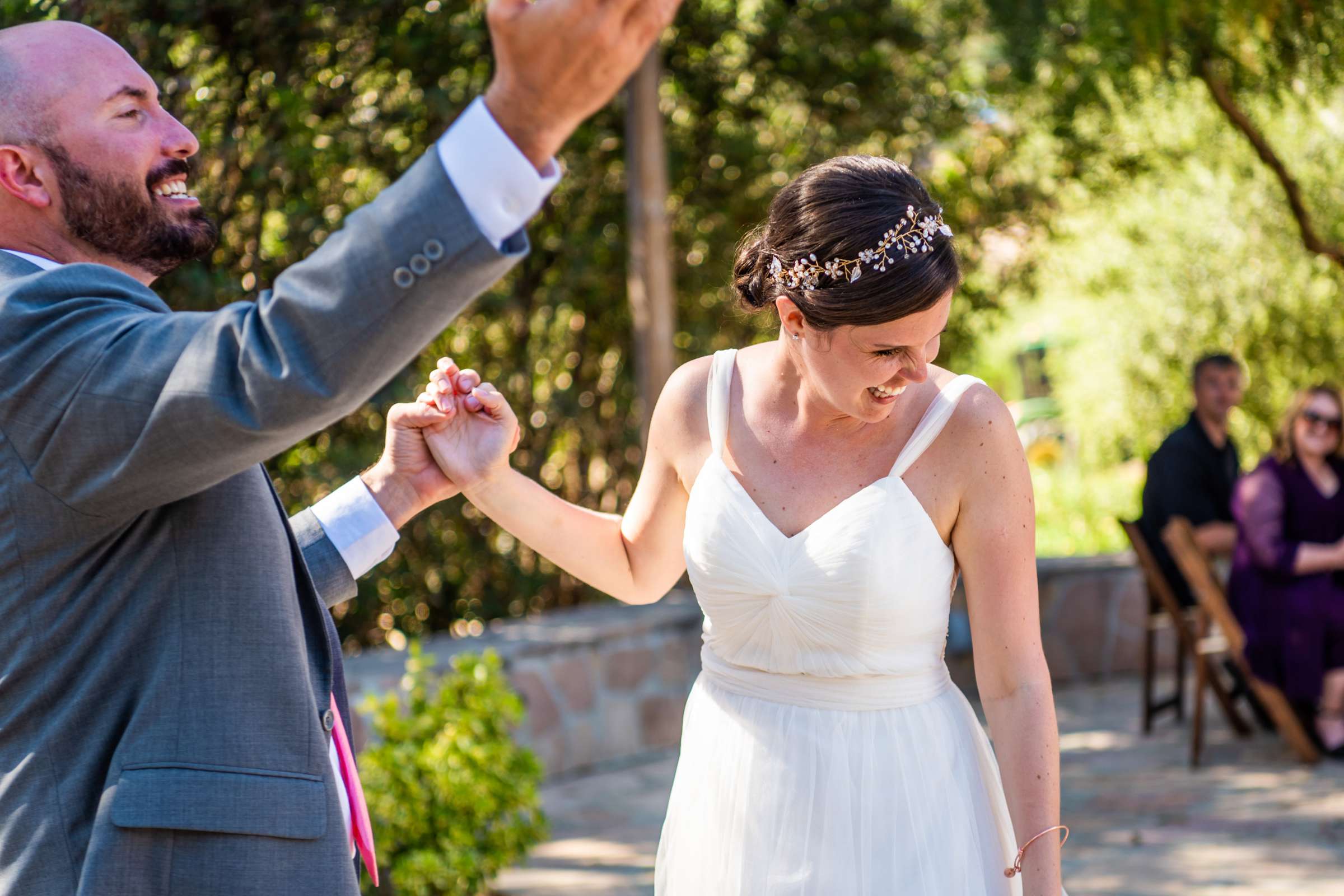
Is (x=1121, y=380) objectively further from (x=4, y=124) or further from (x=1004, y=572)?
(x=4, y=124)

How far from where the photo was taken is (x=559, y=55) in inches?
41.7

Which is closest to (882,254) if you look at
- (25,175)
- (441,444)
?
(441,444)

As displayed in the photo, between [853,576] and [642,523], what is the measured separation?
1.59 feet

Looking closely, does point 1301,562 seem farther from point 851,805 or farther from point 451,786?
point 851,805

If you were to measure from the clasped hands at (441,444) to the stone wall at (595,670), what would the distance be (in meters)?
2.89

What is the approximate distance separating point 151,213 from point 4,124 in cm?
17

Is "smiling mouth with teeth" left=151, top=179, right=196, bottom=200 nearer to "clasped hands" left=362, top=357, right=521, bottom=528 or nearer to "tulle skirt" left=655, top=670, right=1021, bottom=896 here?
"clasped hands" left=362, top=357, right=521, bottom=528

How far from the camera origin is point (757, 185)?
6887 mm

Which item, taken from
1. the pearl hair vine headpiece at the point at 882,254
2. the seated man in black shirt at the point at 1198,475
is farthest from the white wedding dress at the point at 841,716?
the seated man in black shirt at the point at 1198,475

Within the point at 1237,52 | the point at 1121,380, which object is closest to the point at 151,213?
the point at 1237,52

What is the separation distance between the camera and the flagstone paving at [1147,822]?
4.46m

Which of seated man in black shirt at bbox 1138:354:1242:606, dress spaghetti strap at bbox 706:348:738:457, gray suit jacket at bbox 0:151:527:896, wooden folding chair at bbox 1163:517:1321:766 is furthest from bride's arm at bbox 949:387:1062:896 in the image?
seated man in black shirt at bbox 1138:354:1242:606

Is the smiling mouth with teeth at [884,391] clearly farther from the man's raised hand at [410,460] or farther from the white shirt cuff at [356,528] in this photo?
the white shirt cuff at [356,528]

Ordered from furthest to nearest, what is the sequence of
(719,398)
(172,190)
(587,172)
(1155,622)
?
(1155,622) < (587,172) < (719,398) < (172,190)
